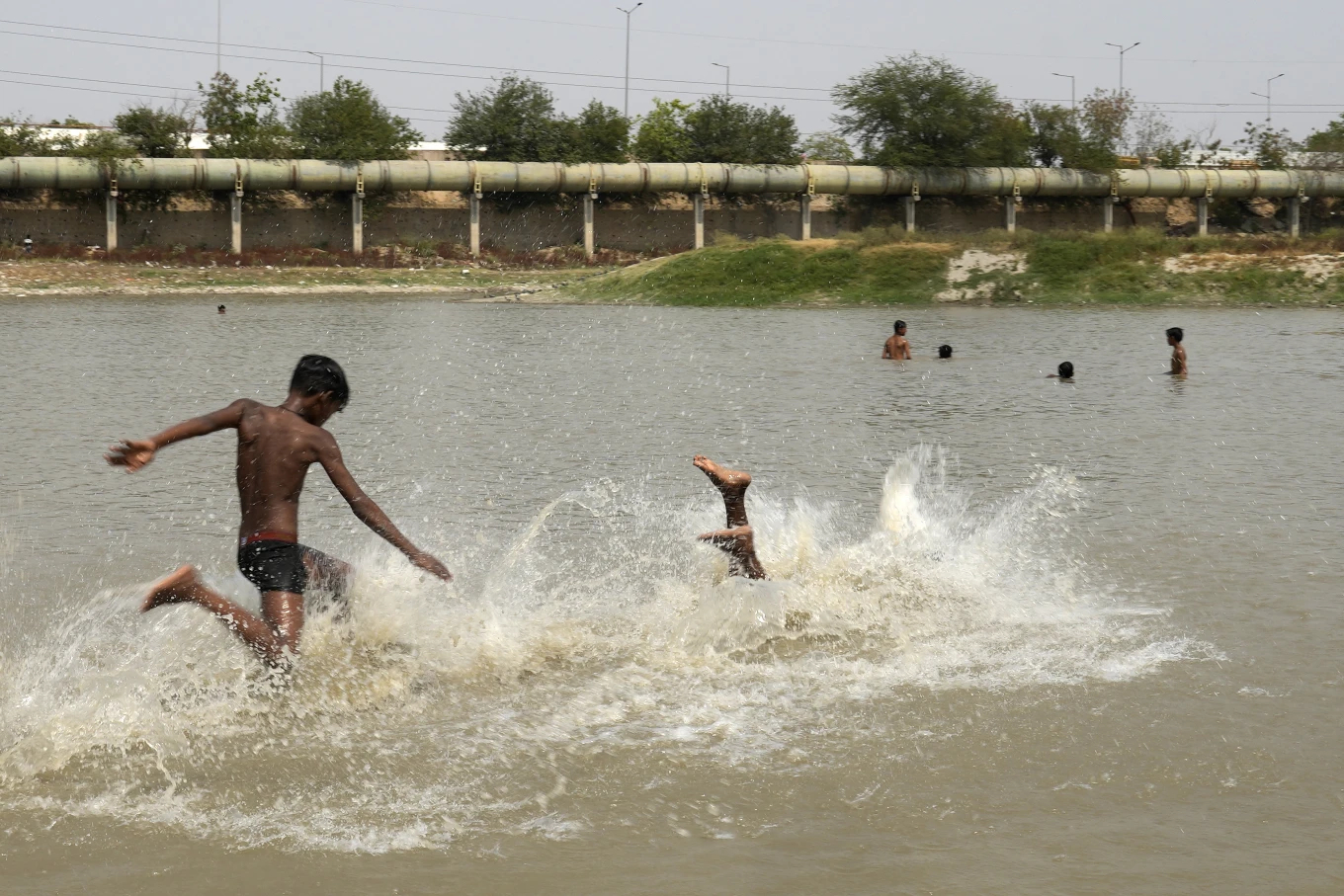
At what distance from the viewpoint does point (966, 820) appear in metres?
5.02

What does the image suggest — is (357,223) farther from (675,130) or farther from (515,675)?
(515,675)

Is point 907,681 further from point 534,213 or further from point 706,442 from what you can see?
point 534,213

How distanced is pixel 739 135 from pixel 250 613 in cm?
5624

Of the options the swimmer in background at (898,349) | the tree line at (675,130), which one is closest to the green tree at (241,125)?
the tree line at (675,130)

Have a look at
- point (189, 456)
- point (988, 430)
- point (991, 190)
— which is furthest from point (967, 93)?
point (189, 456)

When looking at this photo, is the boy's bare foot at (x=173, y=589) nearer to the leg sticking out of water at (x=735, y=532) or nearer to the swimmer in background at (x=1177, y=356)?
the leg sticking out of water at (x=735, y=532)

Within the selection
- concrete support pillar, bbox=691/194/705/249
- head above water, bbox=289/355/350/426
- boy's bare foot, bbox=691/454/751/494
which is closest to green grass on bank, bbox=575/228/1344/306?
concrete support pillar, bbox=691/194/705/249

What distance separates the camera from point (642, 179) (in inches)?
2112

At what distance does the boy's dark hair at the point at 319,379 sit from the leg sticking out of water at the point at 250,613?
83 cm

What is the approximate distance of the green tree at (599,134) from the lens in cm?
5853

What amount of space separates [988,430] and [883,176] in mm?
42474

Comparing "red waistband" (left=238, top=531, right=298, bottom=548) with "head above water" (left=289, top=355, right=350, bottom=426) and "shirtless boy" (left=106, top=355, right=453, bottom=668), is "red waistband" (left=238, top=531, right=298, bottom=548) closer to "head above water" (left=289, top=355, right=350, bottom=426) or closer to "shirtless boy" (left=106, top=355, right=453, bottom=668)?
"shirtless boy" (left=106, top=355, right=453, bottom=668)

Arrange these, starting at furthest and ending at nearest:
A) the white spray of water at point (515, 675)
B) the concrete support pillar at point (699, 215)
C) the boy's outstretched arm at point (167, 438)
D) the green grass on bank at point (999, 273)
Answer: the concrete support pillar at point (699, 215), the green grass on bank at point (999, 273), the boy's outstretched arm at point (167, 438), the white spray of water at point (515, 675)

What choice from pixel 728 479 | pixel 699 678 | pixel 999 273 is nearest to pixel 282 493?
pixel 699 678
